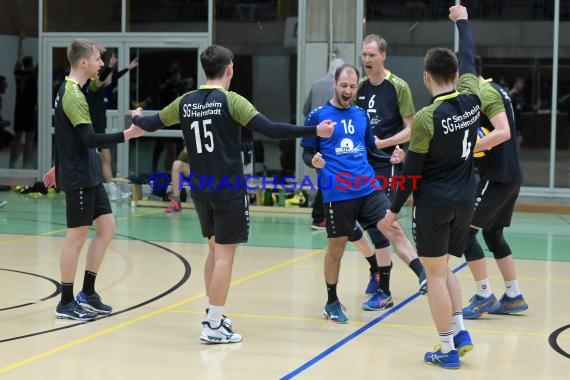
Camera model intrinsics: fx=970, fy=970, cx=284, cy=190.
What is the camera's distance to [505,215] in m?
7.38

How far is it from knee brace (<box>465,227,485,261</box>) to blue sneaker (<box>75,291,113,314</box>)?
2.69 metres

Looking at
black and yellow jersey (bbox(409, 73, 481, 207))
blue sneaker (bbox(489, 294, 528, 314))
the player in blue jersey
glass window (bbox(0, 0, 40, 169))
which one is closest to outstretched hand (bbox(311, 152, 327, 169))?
the player in blue jersey

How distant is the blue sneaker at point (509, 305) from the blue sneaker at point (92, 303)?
114 inches

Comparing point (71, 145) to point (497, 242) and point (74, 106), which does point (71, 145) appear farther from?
point (497, 242)

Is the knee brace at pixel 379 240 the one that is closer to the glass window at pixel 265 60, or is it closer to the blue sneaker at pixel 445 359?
the blue sneaker at pixel 445 359

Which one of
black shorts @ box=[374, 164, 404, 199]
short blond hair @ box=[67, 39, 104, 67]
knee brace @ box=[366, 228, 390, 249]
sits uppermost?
short blond hair @ box=[67, 39, 104, 67]

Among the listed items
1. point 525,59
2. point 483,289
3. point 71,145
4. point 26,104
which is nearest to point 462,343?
point 483,289

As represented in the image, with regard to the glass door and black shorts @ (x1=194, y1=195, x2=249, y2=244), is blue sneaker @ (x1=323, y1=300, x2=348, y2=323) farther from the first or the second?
the glass door

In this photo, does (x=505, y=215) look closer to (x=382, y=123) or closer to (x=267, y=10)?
(x=382, y=123)

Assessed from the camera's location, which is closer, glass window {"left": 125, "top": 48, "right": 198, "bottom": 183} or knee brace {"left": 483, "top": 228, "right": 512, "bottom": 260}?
knee brace {"left": 483, "top": 228, "right": 512, "bottom": 260}

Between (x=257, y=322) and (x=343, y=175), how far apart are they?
1226 millimetres

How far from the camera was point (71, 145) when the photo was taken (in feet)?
22.8

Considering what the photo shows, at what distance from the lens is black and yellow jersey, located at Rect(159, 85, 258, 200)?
20.4ft

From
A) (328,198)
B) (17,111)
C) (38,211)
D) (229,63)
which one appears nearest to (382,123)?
(328,198)
